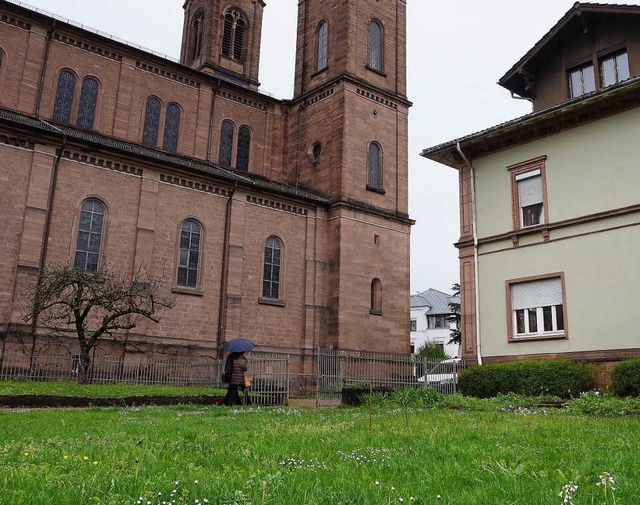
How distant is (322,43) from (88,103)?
14897mm

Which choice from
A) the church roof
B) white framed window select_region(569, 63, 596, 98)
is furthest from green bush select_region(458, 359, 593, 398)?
the church roof

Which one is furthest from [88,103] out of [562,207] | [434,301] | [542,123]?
[434,301]

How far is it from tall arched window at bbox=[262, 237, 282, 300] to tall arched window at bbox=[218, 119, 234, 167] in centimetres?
670

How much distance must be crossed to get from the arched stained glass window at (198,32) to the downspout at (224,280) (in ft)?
58.0

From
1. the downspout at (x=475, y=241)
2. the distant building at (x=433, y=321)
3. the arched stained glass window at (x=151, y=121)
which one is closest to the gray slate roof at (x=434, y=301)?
the distant building at (x=433, y=321)

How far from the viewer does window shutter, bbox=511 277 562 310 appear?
698 inches

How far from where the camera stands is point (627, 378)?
47.2 ft

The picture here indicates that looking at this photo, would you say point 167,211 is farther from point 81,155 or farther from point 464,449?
point 464,449

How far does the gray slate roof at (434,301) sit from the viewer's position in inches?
3123

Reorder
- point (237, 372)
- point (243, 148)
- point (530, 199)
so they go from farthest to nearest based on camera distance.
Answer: point (243, 148) < point (530, 199) < point (237, 372)

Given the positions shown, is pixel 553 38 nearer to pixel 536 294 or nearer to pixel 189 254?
pixel 536 294

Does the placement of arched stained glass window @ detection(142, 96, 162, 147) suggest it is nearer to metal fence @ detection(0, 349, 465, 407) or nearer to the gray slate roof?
metal fence @ detection(0, 349, 465, 407)

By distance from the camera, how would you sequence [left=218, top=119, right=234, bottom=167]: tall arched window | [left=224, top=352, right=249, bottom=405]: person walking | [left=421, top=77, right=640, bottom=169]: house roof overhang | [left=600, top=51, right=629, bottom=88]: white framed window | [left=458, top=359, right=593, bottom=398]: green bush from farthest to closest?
[left=218, top=119, right=234, bottom=167]: tall arched window
[left=600, top=51, right=629, bottom=88]: white framed window
[left=421, top=77, right=640, bottom=169]: house roof overhang
[left=224, top=352, right=249, bottom=405]: person walking
[left=458, top=359, right=593, bottom=398]: green bush

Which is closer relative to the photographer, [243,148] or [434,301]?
[243,148]
